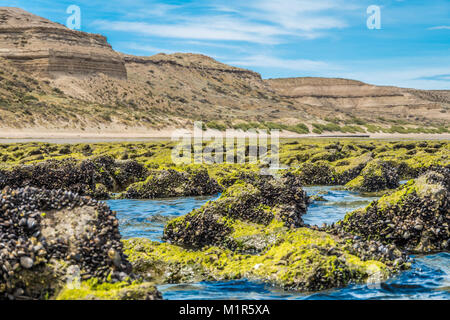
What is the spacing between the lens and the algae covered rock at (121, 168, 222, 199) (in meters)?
14.3

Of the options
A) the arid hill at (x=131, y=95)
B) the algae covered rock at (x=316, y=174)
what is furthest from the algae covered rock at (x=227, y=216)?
the arid hill at (x=131, y=95)

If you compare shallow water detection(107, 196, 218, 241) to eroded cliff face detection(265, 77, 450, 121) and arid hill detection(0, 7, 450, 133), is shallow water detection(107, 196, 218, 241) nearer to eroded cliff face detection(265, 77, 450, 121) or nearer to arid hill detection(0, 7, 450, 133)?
arid hill detection(0, 7, 450, 133)

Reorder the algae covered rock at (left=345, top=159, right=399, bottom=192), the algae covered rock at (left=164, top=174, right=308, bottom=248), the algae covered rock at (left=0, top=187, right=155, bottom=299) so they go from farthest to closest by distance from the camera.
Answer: the algae covered rock at (left=345, top=159, right=399, bottom=192) < the algae covered rock at (left=164, top=174, right=308, bottom=248) < the algae covered rock at (left=0, top=187, right=155, bottom=299)

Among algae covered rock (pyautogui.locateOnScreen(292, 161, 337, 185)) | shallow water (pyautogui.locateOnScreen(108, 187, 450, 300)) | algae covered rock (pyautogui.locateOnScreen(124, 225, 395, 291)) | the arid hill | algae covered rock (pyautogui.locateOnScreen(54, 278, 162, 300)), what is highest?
the arid hill

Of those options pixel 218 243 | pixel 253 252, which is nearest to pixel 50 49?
pixel 218 243

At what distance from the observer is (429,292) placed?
6.00 metres

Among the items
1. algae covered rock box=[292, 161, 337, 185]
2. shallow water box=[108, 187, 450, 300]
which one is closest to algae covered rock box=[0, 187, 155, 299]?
shallow water box=[108, 187, 450, 300]

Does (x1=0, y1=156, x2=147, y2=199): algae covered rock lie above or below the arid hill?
below

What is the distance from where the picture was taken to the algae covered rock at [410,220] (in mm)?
7910

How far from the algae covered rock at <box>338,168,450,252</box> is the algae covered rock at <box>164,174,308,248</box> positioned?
1132 millimetres

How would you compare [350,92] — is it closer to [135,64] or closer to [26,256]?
[135,64]

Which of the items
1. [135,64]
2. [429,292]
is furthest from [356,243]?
[135,64]

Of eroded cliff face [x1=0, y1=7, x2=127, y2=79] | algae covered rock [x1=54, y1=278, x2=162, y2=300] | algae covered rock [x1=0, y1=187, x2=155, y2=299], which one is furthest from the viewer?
eroded cliff face [x1=0, y1=7, x2=127, y2=79]
